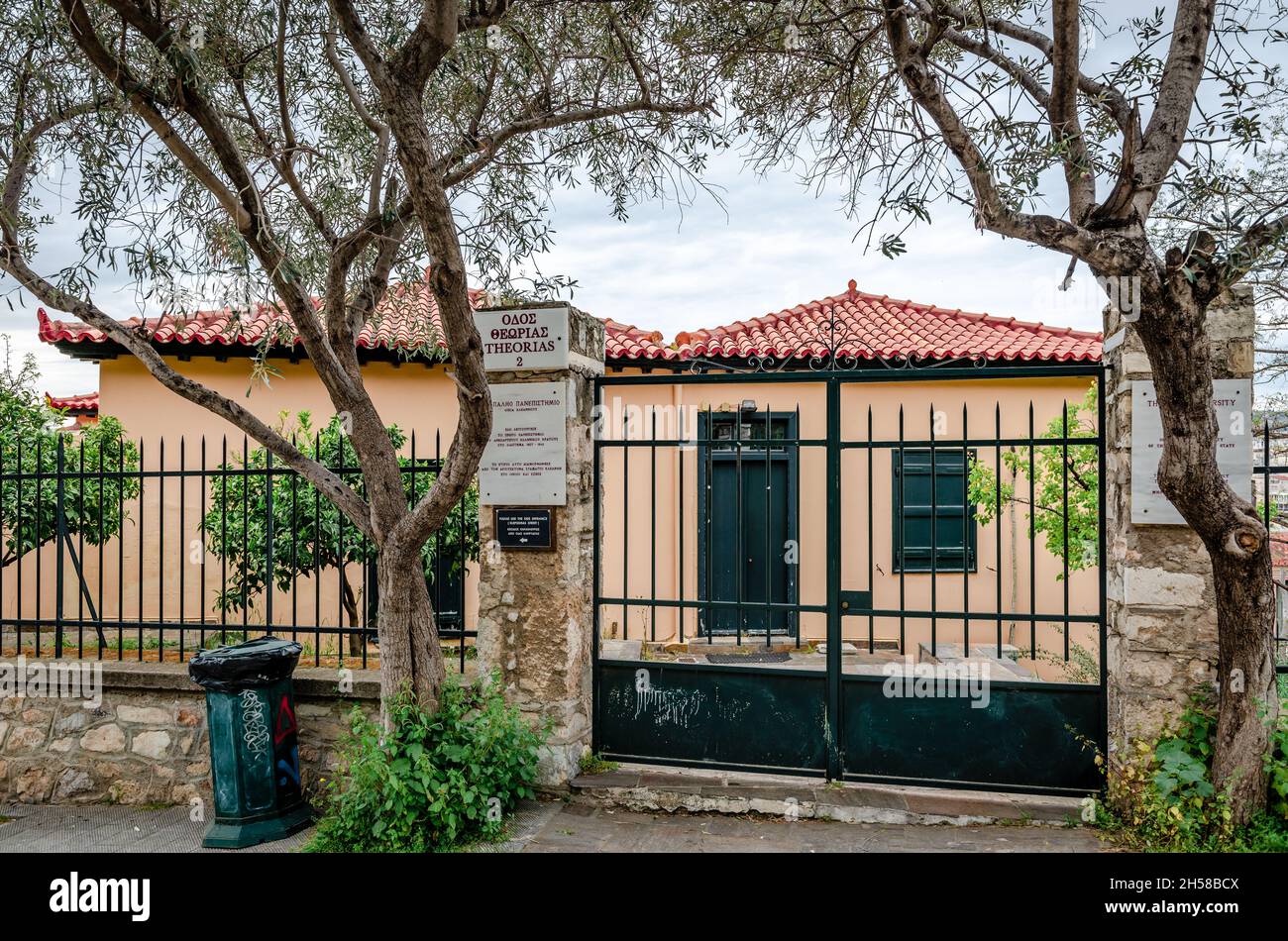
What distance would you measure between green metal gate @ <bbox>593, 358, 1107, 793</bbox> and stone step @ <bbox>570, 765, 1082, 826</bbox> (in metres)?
0.08

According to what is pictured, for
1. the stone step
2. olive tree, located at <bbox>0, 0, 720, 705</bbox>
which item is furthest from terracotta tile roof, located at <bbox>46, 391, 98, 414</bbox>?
the stone step

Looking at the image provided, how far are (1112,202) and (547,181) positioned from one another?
3.75 m

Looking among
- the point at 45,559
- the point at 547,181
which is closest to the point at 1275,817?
the point at 547,181

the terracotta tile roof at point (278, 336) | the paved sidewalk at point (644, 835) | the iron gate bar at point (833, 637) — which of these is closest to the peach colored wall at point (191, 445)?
the terracotta tile roof at point (278, 336)

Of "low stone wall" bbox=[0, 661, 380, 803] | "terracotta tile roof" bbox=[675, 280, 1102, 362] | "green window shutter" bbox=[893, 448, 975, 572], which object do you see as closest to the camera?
"low stone wall" bbox=[0, 661, 380, 803]

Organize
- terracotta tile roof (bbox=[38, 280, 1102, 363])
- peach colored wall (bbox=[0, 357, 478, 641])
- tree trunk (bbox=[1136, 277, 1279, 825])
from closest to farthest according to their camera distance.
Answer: tree trunk (bbox=[1136, 277, 1279, 825]), terracotta tile roof (bbox=[38, 280, 1102, 363]), peach colored wall (bbox=[0, 357, 478, 641])

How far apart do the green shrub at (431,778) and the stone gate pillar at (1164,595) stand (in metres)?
3.10

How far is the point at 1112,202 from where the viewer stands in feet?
12.0

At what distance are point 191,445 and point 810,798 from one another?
735 centimetres

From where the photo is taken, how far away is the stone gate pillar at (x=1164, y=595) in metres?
4.09

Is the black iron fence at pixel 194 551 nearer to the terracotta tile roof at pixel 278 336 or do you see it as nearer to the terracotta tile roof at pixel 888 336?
the terracotta tile roof at pixel 278 336

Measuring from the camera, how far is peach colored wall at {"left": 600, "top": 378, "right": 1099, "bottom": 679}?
29.7 feet

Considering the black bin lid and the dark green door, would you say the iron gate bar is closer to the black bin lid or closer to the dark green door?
the black bin lid

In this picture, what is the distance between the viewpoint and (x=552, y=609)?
4777 mm
